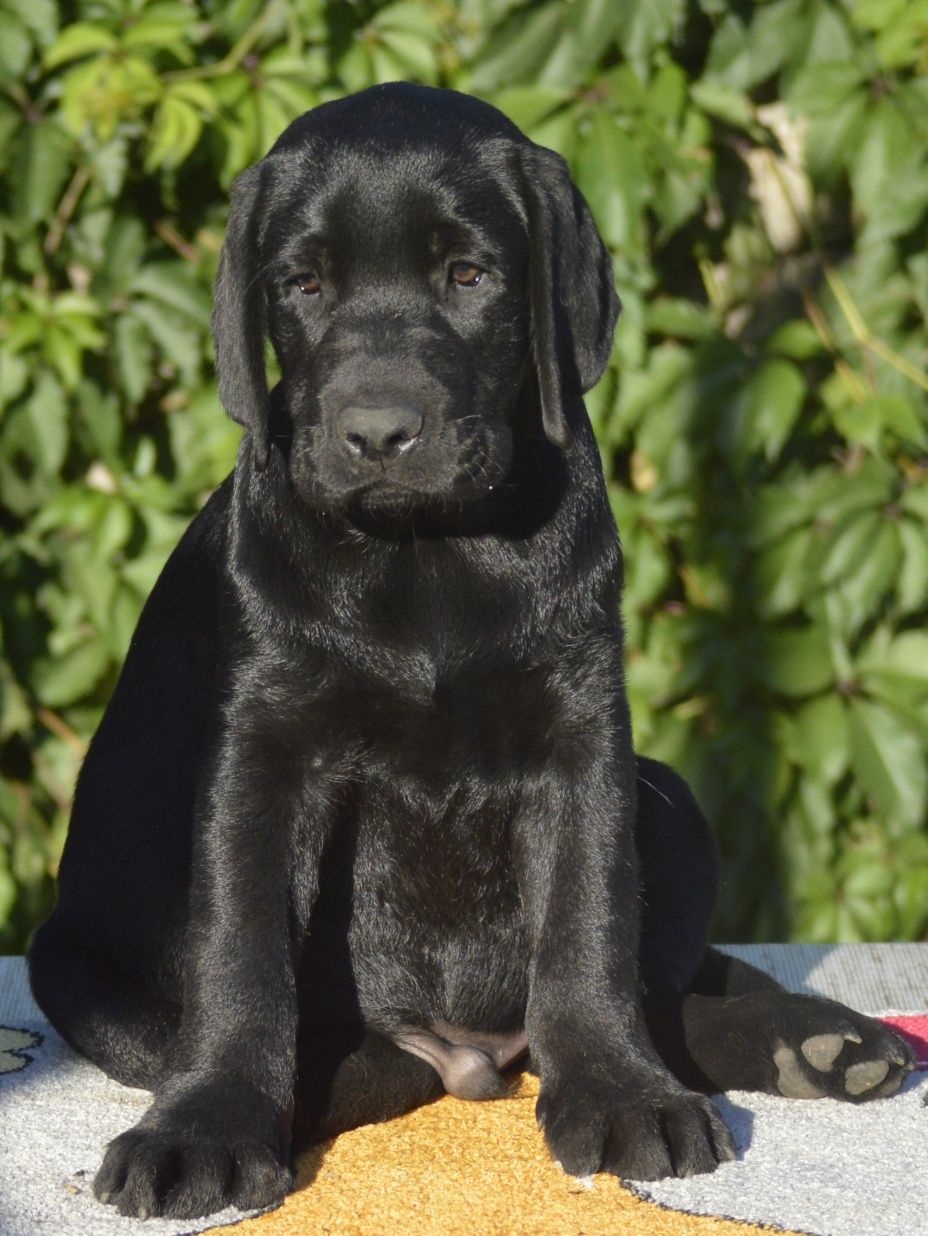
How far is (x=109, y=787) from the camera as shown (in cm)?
282

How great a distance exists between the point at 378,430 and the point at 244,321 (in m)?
0.39

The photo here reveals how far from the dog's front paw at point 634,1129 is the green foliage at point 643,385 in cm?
212

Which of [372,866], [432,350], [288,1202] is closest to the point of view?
[288,1202]

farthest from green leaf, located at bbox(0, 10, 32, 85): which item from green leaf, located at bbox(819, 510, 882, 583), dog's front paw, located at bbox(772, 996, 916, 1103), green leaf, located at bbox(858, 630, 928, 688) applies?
dog's front paw, located at bbox(772, 996, 916, 1103)

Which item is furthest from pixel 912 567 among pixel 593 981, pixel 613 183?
pixel 593 981

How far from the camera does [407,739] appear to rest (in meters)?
2.51

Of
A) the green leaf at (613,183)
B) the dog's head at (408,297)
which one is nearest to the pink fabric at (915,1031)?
the dog's head at (408,297)

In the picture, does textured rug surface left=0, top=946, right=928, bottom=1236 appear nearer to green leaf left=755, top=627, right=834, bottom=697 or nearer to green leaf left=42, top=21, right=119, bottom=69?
green leaf left=755, top=627, right=834, bottom=697

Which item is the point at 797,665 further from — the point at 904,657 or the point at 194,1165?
the point at 194,1165

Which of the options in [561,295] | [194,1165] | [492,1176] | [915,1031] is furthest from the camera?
[915,1031]

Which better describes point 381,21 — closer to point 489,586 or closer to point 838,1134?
point 489,586

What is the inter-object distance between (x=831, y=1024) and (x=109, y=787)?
1.13 m

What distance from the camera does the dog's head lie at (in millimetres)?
2428

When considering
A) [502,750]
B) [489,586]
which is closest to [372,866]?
[502,750]
